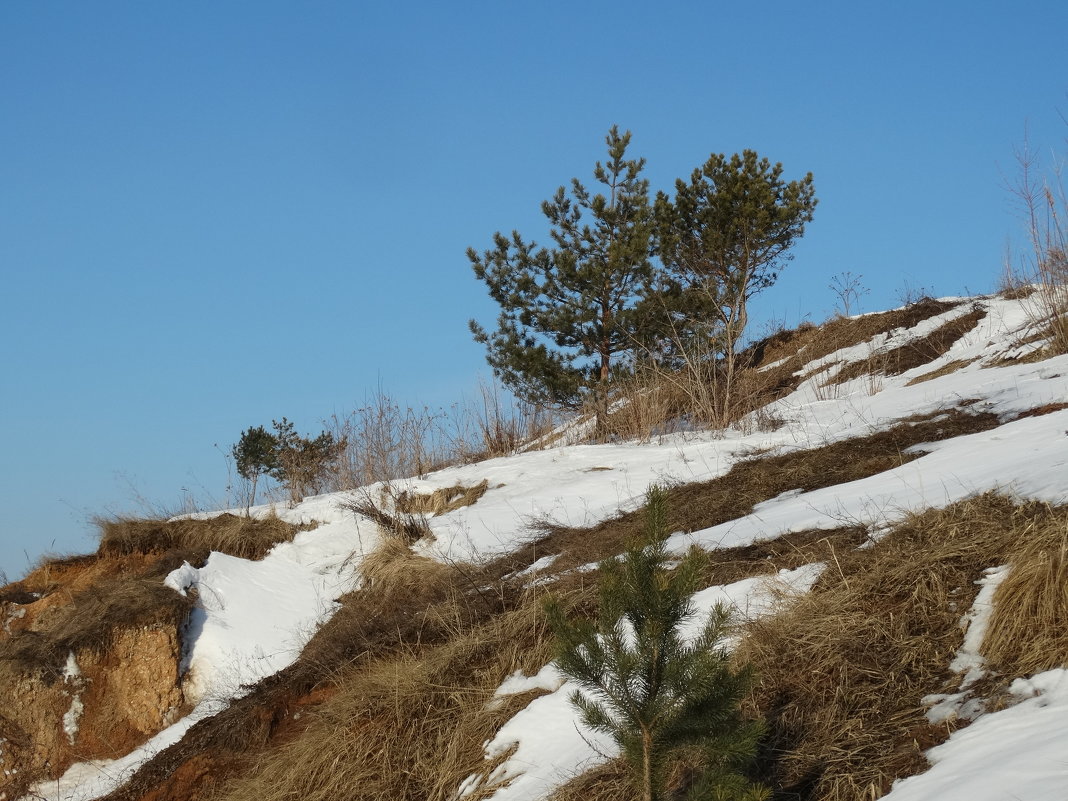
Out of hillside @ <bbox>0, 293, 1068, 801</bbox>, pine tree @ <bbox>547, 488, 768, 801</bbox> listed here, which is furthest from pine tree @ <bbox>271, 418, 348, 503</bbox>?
pine tree @ <bbox>547, 488, 768, 801</bbox>

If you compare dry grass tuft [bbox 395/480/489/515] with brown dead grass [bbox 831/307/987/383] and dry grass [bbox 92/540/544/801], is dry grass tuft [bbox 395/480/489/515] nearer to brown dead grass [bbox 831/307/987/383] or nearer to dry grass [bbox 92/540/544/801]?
dry grass [bbox 92/540/544/801]

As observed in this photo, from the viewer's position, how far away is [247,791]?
467 cm

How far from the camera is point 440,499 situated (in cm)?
926

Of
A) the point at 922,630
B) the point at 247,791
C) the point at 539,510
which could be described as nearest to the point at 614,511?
the point at 539,510

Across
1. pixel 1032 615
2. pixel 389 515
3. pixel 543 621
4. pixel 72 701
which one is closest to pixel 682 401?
pixel 389 515

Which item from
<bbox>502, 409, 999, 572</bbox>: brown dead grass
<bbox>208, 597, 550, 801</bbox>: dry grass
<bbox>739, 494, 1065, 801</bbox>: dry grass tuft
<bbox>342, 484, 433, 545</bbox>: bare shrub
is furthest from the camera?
<bbox>342, 484, 433, 545</bbox>: bare shrub

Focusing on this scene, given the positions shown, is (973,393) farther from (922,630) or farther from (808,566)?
(922,630)

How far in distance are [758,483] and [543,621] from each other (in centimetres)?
270

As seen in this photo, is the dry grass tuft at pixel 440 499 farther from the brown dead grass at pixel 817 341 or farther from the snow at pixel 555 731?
the brown dead grass at pixel 817 341

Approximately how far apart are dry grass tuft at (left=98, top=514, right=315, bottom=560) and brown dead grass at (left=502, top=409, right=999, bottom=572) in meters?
3.09

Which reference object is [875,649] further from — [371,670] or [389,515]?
[389,515]

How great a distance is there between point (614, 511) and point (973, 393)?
3454 millimetres

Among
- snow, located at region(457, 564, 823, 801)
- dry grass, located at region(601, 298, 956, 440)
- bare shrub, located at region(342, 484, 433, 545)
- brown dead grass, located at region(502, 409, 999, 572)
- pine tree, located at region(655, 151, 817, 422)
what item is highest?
pine tree, located at region(655, 151, 817, 422)

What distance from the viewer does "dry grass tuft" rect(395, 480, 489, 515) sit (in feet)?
29.6
